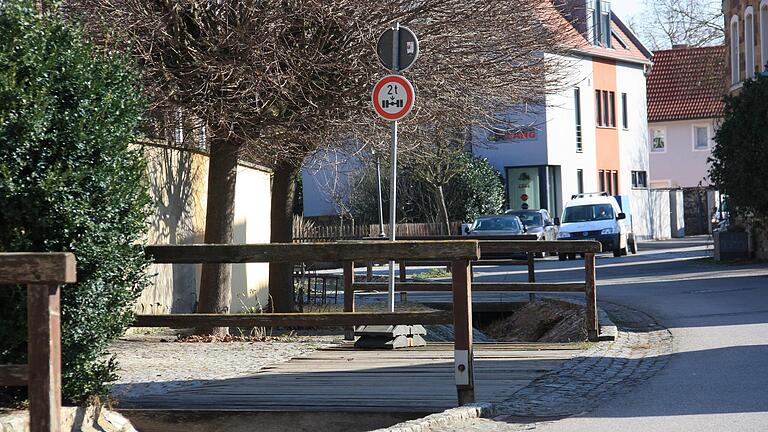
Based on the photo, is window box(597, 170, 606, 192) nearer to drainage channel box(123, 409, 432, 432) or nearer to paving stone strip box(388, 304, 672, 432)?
paving stone strip box(388, 304, 672, 432)

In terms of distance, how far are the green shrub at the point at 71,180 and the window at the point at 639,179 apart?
4858 centimetres

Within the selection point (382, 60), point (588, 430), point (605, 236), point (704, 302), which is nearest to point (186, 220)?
point (382, 60)

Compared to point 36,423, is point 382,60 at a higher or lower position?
higher

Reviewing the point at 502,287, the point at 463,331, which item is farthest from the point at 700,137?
the point at 463,331

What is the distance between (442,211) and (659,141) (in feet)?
96.2

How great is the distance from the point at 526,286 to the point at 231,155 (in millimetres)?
3940

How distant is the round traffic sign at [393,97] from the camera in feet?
39.1

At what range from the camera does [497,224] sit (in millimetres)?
37000

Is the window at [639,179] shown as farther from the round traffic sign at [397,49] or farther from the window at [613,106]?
the round traffic sign at [397,49]

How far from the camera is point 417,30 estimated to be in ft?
45.5

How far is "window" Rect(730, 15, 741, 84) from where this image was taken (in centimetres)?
3366

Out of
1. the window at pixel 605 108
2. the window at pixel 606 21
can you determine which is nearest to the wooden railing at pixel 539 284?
the window at pixel 605 108

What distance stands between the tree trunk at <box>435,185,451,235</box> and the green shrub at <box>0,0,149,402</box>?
1288 inches

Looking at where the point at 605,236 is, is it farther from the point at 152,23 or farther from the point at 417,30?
the point at 152,23
